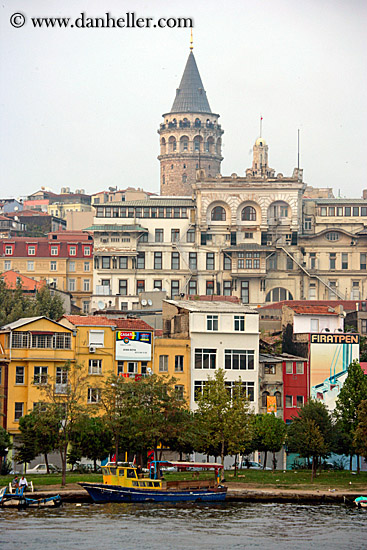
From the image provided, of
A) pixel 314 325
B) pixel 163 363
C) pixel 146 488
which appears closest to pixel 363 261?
pixel 314 325

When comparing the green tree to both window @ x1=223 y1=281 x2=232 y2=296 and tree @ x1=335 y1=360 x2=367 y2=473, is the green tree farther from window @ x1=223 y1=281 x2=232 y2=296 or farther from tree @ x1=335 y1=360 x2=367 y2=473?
tree @ x1=335 y1=360 x2=367 y2=473

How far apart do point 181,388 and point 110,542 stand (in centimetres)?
2661

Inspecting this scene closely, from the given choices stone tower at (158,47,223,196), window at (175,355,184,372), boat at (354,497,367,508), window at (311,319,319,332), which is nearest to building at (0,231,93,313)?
window at (311,319,319,332)

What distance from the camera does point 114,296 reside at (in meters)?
125

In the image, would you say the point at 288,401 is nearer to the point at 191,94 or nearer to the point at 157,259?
the point at 157,259

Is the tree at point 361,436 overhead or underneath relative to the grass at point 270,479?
overhead

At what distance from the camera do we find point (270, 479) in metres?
69.0

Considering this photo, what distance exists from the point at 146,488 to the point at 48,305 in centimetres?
4326

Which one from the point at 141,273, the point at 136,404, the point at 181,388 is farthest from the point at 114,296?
the point at 136,404

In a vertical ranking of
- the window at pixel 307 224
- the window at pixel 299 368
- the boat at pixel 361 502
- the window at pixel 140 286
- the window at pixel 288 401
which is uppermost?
the window at pixel 307 224

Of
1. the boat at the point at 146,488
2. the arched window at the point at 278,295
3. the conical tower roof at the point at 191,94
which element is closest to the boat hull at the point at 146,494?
the boat at the point at 146,488

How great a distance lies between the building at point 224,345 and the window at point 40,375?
10723 millimetres

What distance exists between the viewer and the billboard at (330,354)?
82.4 m

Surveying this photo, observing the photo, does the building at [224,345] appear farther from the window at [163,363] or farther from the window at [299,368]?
the window at [299,368]
